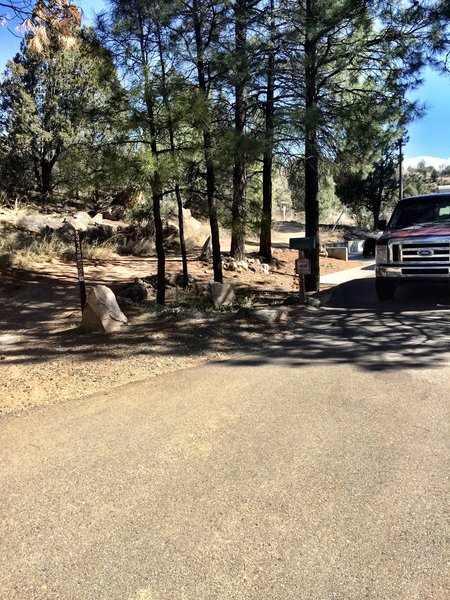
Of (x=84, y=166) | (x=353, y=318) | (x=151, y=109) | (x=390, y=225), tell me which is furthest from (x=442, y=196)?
(x=84, y=166)

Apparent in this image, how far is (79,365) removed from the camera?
6211 mm

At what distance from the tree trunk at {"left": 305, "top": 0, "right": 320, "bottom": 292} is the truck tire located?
2.18 m

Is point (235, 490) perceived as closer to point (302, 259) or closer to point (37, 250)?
point (302, 259)

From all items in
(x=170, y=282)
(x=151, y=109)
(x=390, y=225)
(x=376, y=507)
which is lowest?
(x=376, y=507)

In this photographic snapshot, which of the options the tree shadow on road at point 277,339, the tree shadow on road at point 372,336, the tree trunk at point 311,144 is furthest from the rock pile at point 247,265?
the tree shadow on road at point 277,339

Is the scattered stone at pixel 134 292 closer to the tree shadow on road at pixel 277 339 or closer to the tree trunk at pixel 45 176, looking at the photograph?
the tree shadow on road at pixel 277 339

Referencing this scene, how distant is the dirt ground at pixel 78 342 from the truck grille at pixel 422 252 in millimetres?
2282

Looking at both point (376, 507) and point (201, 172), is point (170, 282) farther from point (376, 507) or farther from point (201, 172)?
point (376, 507)

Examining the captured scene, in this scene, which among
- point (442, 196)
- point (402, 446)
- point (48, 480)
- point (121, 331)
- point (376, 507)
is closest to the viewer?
point (376, 507)

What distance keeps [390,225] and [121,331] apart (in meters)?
6.25

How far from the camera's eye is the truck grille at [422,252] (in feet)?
Result: 31.5

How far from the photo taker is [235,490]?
3.23 meters

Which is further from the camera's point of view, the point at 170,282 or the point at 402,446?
the point at 170,282

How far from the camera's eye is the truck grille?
9.59 m
